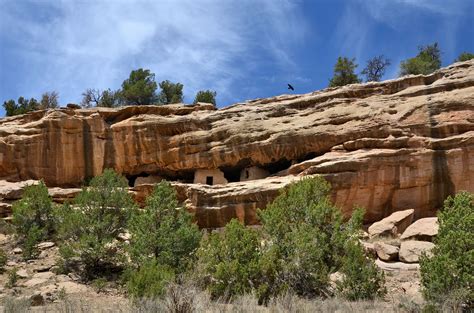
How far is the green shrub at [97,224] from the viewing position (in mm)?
16781

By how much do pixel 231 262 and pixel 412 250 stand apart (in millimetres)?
6766

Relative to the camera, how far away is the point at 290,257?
14.3 meters

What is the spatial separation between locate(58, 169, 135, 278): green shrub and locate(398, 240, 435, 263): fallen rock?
9.87 m

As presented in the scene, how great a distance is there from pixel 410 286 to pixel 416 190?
265 inches

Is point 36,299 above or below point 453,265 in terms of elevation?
below

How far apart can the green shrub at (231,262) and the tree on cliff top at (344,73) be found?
24.6 meters

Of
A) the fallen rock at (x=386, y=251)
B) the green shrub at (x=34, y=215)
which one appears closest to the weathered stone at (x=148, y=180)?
the green shrub at (x=34, y=215)

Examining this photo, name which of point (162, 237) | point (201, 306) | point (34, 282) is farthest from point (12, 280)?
point (201, 306)

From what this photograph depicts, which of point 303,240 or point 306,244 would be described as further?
point 303,240

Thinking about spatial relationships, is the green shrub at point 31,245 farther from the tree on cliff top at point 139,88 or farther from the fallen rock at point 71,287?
the tree on cliff top at point 139,88

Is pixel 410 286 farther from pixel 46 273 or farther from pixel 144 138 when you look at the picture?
pixel 144 138

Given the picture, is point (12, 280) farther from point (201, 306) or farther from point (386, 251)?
point (386, 251)

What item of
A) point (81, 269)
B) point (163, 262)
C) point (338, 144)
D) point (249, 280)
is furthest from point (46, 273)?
point (338, 144)

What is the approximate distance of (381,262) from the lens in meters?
16.2
